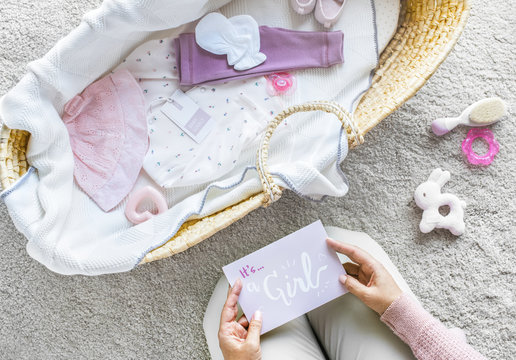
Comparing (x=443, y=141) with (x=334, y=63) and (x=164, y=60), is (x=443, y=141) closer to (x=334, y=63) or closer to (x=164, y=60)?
(x=334, y=63)

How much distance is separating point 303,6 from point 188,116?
1.24ft

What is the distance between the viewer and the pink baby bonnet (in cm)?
97

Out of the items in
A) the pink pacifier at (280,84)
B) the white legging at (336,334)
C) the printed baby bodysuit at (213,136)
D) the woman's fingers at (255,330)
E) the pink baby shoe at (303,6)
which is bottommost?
the white legging at (336,334)

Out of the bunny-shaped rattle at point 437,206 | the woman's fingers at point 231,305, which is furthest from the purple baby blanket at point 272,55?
the woman's fingers at point 231,305

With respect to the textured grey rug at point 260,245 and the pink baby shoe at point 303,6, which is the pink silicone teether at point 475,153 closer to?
the textured grey rug at point 260,245

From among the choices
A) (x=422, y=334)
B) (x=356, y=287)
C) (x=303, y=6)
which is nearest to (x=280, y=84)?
(x=303, y=6)

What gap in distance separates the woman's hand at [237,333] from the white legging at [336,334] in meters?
0.06

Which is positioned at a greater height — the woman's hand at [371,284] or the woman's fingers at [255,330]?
the woman's hand at [371,284]

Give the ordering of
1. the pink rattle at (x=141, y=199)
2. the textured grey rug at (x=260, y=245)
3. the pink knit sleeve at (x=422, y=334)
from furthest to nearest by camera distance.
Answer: the textured grey rug at (x=260, y=245), the pink rattle at (x=141, y=199), the pink knit sleeve at (x=422, y=334)

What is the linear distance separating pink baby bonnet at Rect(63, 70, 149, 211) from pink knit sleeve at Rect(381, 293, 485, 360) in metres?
0.63

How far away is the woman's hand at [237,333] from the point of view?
789 millimetres

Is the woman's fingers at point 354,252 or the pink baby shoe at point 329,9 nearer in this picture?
the woman's fingers at point 354,252

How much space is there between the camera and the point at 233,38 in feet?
3.31

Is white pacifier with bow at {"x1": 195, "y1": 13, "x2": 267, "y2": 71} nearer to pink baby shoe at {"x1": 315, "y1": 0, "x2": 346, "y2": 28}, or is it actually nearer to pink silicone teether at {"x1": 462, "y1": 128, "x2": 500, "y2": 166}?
pink baby shoe at {"x1": 315, "y1": 0, "x2": 346, "y2": 28}
